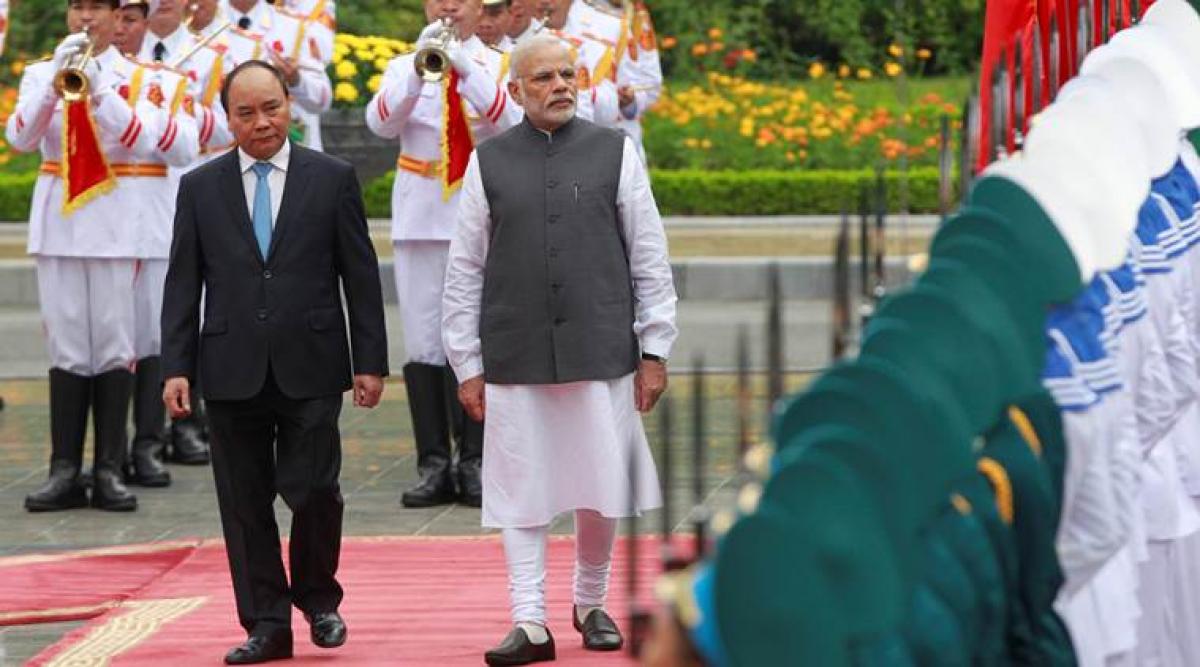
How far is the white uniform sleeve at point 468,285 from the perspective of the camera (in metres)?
7.77

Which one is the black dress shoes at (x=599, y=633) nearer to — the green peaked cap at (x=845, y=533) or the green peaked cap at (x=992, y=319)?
the green peaked cap at (x=992, y=319)

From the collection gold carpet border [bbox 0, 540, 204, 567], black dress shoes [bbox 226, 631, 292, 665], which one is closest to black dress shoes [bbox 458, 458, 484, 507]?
gold carpet border [bbox 0, 540, 204, 567]

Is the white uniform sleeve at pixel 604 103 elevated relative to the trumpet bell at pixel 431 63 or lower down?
lower down

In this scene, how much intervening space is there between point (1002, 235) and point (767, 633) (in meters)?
1.30

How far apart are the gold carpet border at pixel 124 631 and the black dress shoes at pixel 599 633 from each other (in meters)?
1.25

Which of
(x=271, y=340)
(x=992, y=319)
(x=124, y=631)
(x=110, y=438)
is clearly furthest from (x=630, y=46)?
(x=992, y=319)

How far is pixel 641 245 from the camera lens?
7758 millimetres

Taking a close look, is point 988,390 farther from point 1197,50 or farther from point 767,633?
point 1197,50

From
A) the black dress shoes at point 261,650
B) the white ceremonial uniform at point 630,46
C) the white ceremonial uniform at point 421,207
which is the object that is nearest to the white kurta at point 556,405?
the black dress shoes at point 261,650

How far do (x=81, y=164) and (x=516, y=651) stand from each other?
3771mm

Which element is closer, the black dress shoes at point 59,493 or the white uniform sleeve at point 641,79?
the black dress shoes at point 59,493

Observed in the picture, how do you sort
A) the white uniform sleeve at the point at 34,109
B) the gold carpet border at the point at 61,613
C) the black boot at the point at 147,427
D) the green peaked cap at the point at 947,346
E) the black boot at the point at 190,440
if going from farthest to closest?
the black boot at the point at 190,440 → the black boot at the point at 147,427 → the white uniform sleeve at the point at 34,109 → the gold carpet border at the point at 61,613 → the green peaked cap at the point at 947,346

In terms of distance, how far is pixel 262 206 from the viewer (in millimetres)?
7949

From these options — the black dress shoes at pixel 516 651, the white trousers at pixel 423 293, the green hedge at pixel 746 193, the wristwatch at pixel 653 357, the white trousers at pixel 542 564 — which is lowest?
the black dress shoes at pixel 516 651
